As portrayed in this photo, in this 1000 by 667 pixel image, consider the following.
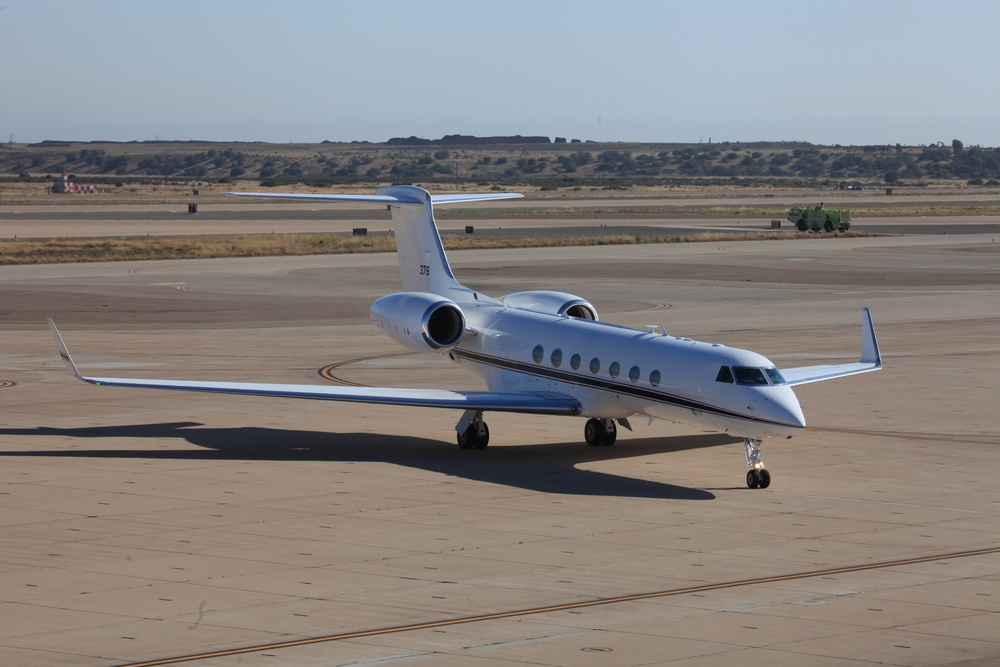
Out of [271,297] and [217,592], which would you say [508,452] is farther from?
[271,297]

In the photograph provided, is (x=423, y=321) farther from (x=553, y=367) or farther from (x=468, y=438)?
(x=553, y=367)

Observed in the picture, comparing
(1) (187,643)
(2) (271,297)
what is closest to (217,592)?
(1) (187,643)

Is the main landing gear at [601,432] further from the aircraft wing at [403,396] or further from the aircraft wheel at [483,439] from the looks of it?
the aircraft wheel at [483,439]

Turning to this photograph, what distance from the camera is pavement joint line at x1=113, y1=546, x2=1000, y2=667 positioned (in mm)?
13219

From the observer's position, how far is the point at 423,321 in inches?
1021

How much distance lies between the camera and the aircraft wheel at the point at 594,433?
25688 mm

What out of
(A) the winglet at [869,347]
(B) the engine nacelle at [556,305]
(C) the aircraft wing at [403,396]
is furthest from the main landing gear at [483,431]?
(A) the winglet at [869,347]

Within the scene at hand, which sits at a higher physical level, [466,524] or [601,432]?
[601,432]

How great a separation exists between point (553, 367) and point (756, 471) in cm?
476

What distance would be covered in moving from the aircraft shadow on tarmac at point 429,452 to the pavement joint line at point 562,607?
4451mm

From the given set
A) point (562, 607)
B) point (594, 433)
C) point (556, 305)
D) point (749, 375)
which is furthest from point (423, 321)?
point (562, 607)

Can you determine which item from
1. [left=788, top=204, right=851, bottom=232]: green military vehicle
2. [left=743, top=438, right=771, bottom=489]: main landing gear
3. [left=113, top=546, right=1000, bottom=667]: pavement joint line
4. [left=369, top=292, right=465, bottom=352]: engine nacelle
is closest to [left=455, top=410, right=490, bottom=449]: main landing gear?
[left=369, top=292, right=465, bottom=352]: engine nacelle

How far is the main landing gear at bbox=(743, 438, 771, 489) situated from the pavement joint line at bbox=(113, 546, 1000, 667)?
4514mm

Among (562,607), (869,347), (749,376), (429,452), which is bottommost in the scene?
(429,452)
